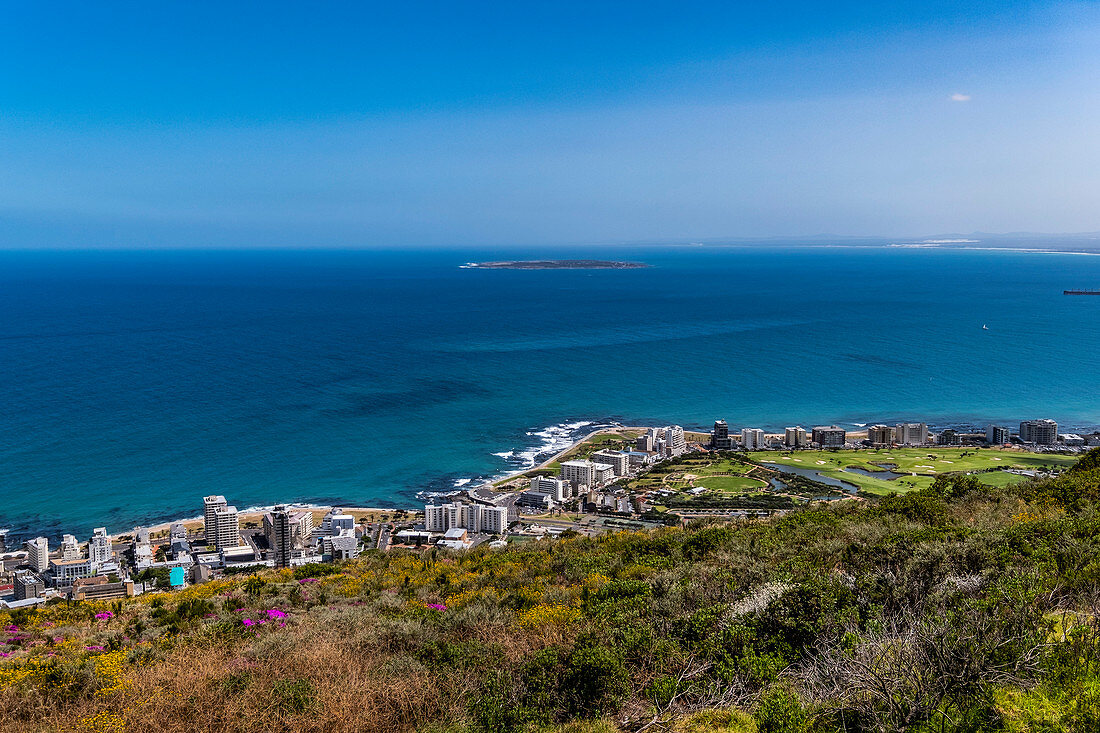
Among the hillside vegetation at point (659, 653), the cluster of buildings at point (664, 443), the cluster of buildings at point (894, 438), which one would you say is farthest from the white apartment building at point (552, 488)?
the hillside vegetation at point (659, 653)

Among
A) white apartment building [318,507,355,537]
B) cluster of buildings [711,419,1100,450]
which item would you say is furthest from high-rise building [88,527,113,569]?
cluster of buildings [711,419,1100,450]

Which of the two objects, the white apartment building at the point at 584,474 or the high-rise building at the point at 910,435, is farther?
the high-rise building at the point at 910,435

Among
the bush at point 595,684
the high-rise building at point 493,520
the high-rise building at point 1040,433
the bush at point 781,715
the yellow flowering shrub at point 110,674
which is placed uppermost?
the bush at point 781,715

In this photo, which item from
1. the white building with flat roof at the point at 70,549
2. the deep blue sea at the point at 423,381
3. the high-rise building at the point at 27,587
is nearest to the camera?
the high-rise building at the point at 27,587

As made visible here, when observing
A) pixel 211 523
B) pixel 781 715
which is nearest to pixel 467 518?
pixel 211 523

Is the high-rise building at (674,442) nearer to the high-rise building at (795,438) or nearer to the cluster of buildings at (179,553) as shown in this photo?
the high-rise building at (795,438)

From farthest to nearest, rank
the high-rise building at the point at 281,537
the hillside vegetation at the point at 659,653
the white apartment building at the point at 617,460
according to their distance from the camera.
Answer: the white apartment building at the point at 617,460
the high-rise building at the point at 281,537
the hillside vegetation at the point at 659,653

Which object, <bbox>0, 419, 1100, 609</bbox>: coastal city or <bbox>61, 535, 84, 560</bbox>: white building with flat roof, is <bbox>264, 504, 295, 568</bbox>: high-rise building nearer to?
<bbox>0, 419, 1100, 609</bbox>: coastal city

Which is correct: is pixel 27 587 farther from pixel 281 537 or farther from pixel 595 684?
pixel 595 684
